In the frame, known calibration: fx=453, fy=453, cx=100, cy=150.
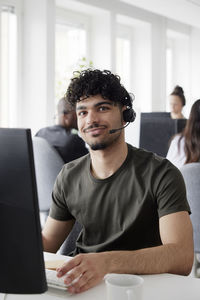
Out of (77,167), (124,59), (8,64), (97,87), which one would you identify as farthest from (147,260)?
(124,59)

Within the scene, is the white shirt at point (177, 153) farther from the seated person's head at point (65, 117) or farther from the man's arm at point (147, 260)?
the man's arm at point (147, 260)

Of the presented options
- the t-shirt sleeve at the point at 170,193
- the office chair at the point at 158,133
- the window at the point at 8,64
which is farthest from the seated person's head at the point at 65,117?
the t-shirt sleeve at the point at 170,193

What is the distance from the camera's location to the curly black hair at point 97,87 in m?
1.48

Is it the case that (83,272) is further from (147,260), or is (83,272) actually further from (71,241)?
(71,241)

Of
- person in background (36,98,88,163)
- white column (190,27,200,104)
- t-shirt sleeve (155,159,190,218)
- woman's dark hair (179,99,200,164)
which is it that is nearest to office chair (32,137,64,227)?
person in background (36,98,88,163)

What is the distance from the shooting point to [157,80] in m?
6.63

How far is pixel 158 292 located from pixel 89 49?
4984 mm

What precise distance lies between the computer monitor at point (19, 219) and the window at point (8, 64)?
396 centimetres

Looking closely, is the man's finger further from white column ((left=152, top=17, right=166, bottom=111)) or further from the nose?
white column ((left=152, top=17, right=166, bottom=111))

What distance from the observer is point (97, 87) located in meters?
1.49

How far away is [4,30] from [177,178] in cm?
365

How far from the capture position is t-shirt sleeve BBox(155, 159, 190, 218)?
1.33m

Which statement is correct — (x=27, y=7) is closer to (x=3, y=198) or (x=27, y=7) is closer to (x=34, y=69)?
(x=34, y=69)

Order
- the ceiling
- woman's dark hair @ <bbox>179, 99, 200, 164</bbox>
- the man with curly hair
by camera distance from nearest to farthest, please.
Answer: the man with curly hair → woman's dark hair @ <bbox>179, 99, 200, 164</bbox> → the ceiling
